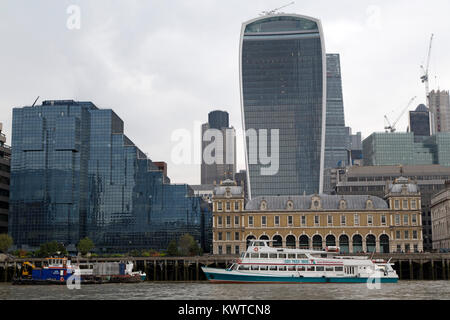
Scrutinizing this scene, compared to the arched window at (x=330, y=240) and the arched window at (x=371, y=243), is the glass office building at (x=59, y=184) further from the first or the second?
the arched window at (x=371, y=243)

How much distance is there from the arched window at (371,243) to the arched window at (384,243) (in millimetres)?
1821

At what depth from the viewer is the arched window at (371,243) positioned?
149 metres

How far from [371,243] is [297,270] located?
56.7 meters

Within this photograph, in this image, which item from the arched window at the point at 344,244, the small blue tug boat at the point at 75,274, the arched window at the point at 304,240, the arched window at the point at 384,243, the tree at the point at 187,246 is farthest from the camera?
the tree at the point at 187,246

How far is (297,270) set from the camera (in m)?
99.4

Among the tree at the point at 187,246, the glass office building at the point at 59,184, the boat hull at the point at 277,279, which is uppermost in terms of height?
the glass office building at the point at 59,184

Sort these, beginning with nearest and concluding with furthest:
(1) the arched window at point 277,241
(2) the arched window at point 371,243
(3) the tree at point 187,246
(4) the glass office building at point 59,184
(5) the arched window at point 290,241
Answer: (2) the arched window at point 371,243 → (1) the arched window at point 277,241 → (5) the arched window at point 290,241 → (3) the tree at point 187,246 → (4) the glass office building at point 59,184

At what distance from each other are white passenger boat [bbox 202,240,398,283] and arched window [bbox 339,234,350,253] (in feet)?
161

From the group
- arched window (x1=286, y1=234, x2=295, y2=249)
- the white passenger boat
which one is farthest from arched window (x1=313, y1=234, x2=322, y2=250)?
the white passenger boat

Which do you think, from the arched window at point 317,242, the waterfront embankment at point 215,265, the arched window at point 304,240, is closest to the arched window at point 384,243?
the arched window at point 317,242

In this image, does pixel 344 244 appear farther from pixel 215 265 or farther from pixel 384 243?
pixel 215 265
